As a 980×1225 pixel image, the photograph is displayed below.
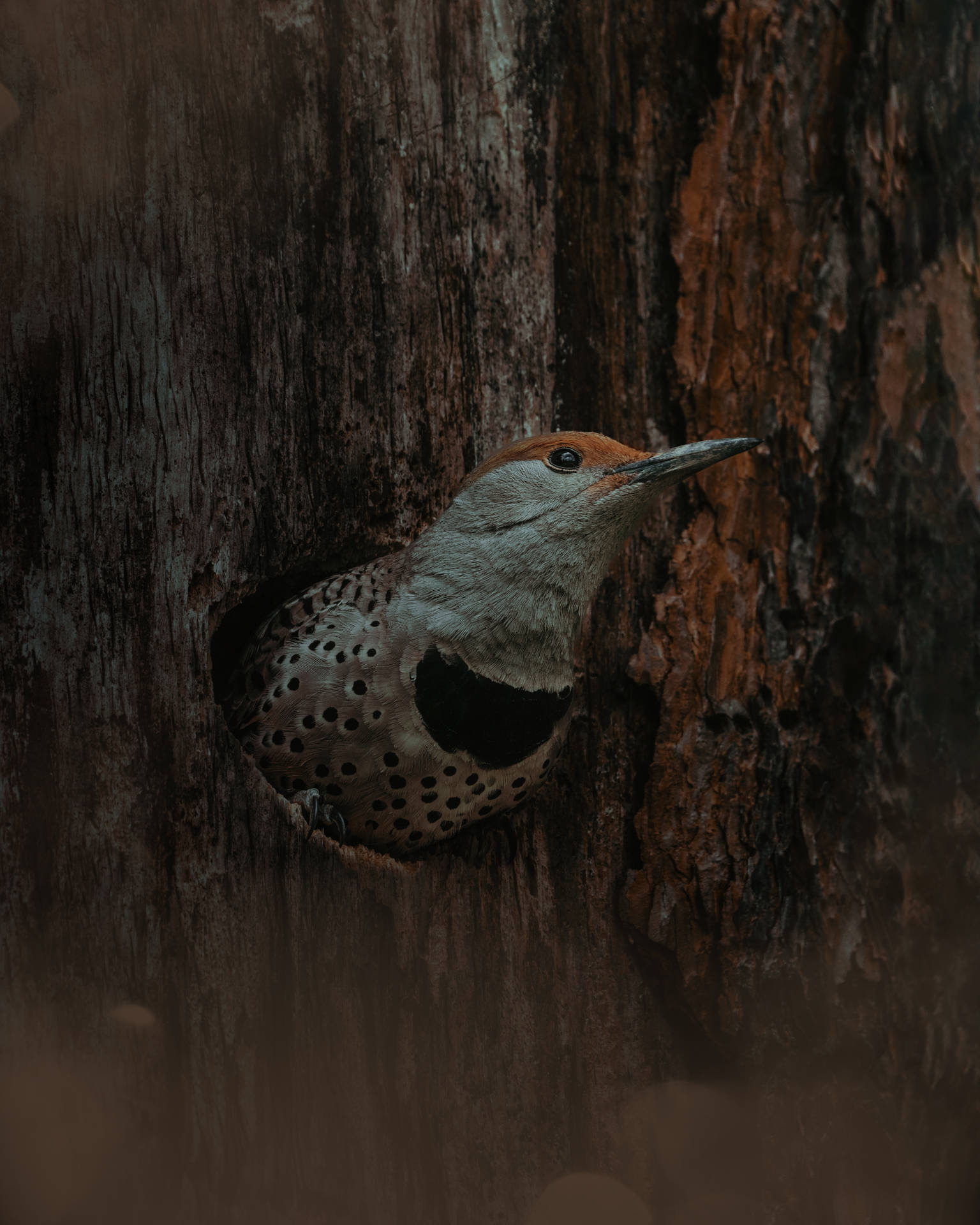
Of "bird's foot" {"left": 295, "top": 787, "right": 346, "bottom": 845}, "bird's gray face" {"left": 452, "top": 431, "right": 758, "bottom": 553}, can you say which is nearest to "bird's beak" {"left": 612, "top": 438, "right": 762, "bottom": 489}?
"bird's gray face" {"left": 452, "top": 431, "right": 758, "bottom": 553}

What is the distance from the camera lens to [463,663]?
224cm

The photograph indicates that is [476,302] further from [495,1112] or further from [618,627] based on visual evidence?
[495,1112]

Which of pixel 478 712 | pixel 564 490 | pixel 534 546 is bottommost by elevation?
pixel 478 712

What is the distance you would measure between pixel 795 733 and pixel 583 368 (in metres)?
1.09

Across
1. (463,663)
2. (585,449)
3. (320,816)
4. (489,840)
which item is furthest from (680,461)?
(320,816)

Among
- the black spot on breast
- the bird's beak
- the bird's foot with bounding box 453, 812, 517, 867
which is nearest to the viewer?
the bird's beak

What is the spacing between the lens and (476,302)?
2.39 meters

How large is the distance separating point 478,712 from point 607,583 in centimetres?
52

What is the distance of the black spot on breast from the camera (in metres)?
2.19

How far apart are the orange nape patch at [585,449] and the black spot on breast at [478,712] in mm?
524

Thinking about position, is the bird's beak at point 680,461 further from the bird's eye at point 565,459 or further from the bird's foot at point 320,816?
the bird's foot at point 320,816

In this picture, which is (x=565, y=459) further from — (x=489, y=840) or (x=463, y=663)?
(x=489, y=840)

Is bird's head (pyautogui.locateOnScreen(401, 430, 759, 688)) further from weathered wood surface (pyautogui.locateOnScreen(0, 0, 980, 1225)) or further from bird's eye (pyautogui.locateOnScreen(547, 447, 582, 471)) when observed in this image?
weathered wood surface (pyautogui.locateOnScreen(0, 0, 980, 1225))

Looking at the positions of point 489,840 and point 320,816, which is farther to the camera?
point 489,840
